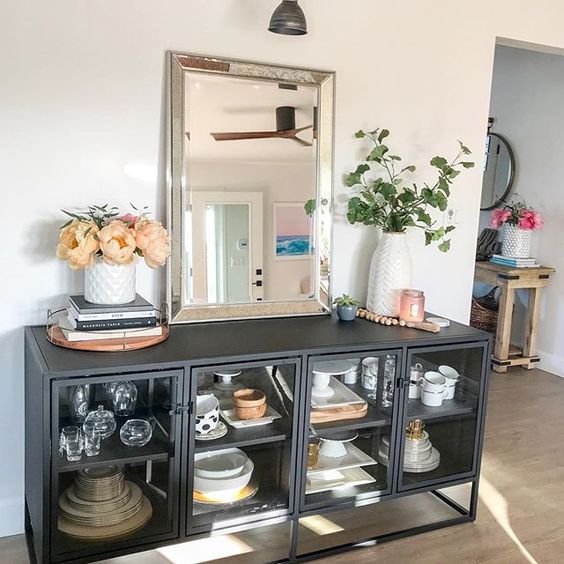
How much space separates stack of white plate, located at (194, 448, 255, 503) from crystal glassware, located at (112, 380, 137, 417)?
11.0 inches

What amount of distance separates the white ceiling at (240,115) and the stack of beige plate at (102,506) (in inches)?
45.1

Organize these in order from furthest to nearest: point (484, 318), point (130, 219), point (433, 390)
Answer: point (484, 318), point (433, 390), point (130, 219)

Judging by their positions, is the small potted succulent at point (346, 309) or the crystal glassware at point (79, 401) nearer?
the crystal glassware at point (79, 401)

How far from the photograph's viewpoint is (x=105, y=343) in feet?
6.63

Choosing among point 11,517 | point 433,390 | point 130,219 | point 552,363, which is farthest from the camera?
point 552,363

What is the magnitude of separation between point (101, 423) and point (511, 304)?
329cm

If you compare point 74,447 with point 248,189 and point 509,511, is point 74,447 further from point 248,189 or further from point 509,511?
point 509,511

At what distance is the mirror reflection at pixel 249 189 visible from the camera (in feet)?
7.89

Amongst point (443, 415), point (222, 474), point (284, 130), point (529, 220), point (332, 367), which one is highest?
point (284, 130)

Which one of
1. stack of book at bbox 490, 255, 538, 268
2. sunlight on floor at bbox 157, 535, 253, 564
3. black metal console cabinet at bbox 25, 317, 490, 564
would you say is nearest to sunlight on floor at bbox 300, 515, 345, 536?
black metal console cabinet at bbox 25, 317, 490, 564

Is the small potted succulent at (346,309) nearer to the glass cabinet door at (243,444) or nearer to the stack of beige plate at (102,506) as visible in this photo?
the glass cabinet door at (243,444)

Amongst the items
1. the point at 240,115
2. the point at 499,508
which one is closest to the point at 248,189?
the point at 240,115

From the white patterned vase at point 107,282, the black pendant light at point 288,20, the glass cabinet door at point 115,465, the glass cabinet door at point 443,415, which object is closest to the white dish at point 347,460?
the glass cabinet door at point 443,415

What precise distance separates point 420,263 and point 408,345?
29.0 inches
